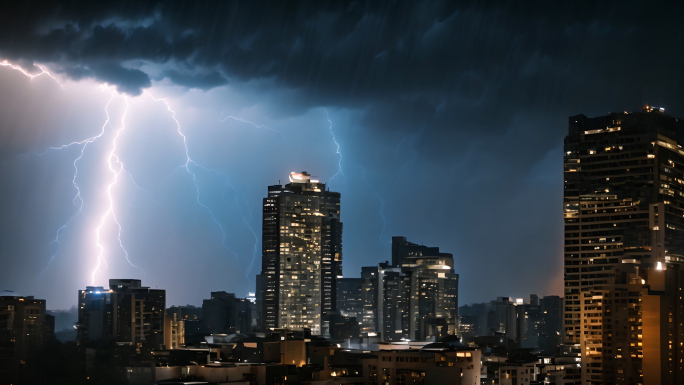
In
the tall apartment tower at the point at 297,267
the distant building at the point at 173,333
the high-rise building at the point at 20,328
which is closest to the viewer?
the high-rise building at the point at 20,328

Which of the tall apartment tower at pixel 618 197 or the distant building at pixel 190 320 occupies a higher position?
the tall apartment tower at pixel 618 197

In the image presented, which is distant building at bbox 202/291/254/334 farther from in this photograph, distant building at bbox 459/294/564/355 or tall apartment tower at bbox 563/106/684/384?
tall apartment tower at bbox 563/106/684/384

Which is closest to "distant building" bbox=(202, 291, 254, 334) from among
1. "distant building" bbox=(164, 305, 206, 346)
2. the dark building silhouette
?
"distant building" bbox=(164, 305, 206, 346)

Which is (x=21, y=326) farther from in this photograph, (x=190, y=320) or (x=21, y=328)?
(x=190, y=320)

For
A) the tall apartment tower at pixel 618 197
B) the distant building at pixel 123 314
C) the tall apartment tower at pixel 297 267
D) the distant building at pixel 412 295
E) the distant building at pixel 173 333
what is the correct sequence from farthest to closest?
the distant building at pixel 412 295 < the tall apartment tower at pixel 297 267 < the distant building at pixel 173 333 < the distant building at pixel 123 314 < the tall apartment tower at pixel 618 197

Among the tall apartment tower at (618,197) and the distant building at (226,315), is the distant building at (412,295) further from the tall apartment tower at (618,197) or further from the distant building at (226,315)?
the tall apartment tower at (618,197)

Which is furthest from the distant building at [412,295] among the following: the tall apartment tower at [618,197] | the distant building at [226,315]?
the tall apartment tower at [618,197]

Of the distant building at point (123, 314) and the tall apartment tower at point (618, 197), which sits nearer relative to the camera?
the tall apartment tower at point (618, 197)

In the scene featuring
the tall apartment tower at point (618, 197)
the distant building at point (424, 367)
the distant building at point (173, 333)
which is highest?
the tall apartment tower at point (618, 197)

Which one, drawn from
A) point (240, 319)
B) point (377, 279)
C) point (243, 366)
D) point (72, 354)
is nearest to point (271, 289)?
point (240, 319)

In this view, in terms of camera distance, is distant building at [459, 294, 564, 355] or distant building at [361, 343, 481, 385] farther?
distant building at [459, 294, 564, 355]
